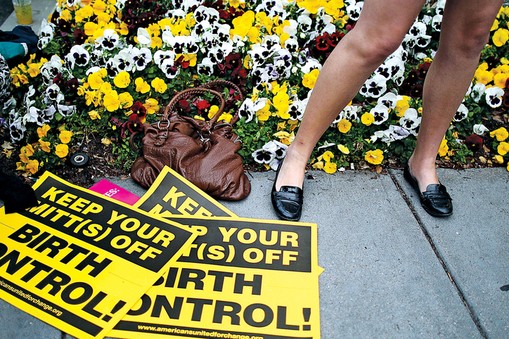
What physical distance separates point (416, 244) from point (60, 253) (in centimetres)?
145

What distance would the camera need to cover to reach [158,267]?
1991 mm

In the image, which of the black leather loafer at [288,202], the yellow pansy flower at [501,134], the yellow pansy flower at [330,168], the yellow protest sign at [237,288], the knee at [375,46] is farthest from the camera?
the yellow pansy flower at [501,134]

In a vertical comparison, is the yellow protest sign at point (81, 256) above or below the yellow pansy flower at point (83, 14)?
below

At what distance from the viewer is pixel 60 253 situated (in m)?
2.02

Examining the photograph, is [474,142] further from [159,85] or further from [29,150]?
[29,150]

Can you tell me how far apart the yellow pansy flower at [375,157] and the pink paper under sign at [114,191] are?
1.15m

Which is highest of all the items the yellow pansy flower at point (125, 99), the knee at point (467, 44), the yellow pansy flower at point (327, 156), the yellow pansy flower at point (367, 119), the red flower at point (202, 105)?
the knee at point (467, 44)

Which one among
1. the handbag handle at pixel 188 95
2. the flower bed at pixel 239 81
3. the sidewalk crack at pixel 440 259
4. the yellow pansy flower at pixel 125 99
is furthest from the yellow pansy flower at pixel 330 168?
the yellow pansy flower at pixel 125 99

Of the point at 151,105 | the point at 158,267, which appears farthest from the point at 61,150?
the point at 158,267

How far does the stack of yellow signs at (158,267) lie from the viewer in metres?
1.81

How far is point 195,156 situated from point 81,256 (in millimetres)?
729

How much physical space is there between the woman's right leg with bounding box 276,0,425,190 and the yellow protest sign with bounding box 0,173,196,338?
0.60 m

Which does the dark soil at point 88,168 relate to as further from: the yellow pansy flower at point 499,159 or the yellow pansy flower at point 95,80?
the yellow pansy flower at point 499,159

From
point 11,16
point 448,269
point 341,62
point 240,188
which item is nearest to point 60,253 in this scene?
point 240,188
